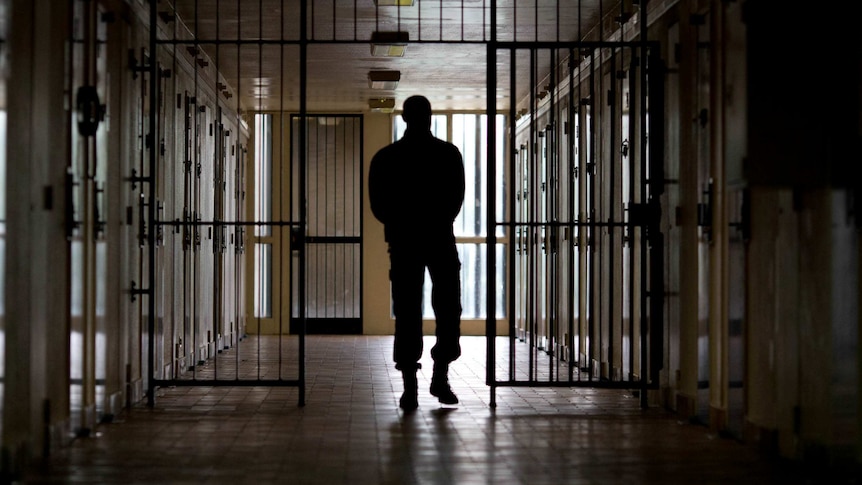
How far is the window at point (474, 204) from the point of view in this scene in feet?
44.3

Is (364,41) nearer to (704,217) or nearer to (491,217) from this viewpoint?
(491,217)

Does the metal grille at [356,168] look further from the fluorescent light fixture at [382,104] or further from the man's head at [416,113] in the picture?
the man's head at [416,113]

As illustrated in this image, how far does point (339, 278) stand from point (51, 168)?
888 cm

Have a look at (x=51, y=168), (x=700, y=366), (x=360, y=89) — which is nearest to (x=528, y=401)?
(x=700, y=366)

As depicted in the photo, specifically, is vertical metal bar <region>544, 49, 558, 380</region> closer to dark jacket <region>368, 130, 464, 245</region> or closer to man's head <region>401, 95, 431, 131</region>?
dark jacket <region>368, 130, 464, 245</region>

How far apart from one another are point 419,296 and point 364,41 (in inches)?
57.8

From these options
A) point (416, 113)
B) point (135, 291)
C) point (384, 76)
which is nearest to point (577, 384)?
point (416, 113)

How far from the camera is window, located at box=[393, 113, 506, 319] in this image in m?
13.5

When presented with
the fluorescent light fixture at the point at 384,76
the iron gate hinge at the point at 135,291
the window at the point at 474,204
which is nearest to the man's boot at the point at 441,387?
the iron gate hinge at the point at 135,291

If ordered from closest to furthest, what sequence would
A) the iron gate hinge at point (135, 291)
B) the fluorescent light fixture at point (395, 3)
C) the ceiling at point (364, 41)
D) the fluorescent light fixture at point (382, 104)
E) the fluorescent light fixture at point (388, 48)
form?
the iron gate hinge at point (135, 291) → the fluorescent light fixture at point (395, 3) → the ceiling at point (364, 41) → the fluorescent light fixture at point (388, 48) → the fluorescent light fixture at point (382, 104)

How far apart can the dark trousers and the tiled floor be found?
32 centimetres

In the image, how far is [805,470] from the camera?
13.8ft

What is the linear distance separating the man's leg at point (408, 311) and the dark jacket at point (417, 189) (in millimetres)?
130

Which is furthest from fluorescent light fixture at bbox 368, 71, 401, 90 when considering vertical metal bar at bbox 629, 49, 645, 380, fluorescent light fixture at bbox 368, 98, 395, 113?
vertical metal bar at bbox 629, 49, 645, 380
